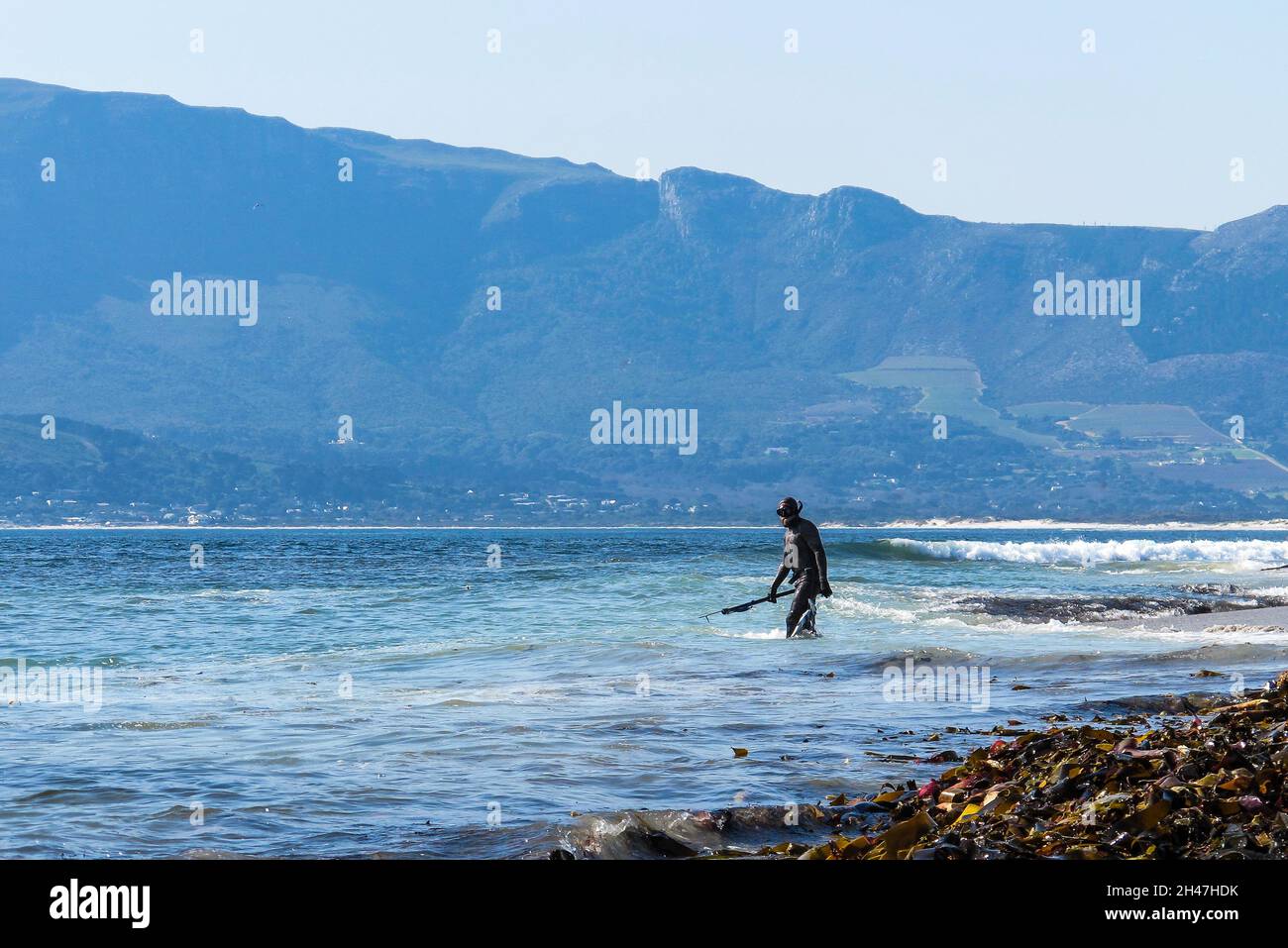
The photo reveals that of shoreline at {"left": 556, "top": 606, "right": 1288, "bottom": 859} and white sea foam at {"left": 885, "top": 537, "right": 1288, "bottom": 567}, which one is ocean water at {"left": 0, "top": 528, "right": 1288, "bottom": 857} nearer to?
shoreline at {"left": 556, "top": 606, "right": 1288, "bottom": 859}

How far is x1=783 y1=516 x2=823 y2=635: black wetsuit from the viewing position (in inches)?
902

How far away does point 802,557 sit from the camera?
23266 millimetres

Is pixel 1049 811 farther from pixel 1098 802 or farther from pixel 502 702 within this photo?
pixel 502 702

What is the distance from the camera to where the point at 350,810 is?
10.9 meters

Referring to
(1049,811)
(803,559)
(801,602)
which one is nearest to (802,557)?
(803,559)

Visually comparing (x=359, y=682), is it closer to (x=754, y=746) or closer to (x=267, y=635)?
(x=754, y=746)

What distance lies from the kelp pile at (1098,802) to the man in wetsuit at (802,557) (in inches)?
441

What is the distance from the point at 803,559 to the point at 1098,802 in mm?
14552
